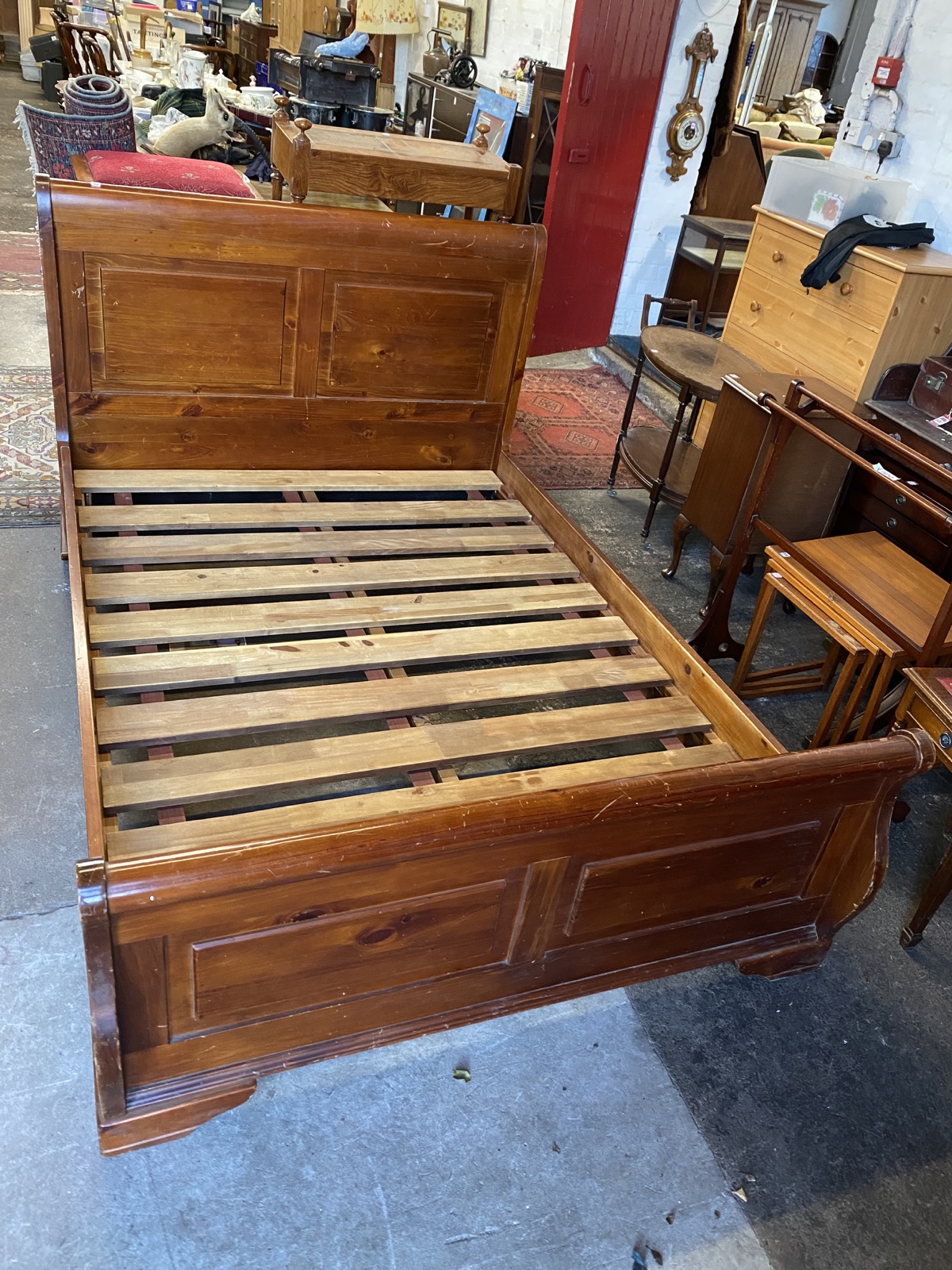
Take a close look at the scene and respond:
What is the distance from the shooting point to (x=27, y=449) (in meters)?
3.59

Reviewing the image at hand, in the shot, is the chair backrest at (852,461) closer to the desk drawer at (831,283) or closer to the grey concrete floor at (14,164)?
the desk drawer at (831,283)

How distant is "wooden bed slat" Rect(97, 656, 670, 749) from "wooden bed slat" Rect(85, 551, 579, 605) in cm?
38

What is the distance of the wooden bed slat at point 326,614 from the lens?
2158 millimetres

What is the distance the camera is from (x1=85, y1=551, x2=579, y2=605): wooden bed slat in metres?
2.29

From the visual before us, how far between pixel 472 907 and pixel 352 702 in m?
0.61

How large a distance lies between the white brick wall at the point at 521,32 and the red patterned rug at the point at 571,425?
187 cm

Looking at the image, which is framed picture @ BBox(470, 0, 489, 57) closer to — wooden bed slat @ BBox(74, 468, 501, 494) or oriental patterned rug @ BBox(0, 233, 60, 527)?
oriental patterned rug @ BBox(0, 233, 60, 527)

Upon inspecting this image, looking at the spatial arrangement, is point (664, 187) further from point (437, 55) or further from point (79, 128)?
point (79, 128)

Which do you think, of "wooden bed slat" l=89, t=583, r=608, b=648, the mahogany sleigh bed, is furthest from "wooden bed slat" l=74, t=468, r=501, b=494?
"wooden bed slat" l=89, t=583, r=608, b=648

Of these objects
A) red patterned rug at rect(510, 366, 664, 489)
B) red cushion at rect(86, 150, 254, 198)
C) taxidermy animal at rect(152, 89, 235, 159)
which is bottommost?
red patterned rug at rect(510, 366, 664, 489)

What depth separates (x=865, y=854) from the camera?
6.22ft

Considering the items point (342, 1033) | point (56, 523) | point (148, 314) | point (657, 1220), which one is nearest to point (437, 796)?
point (342, 1033)

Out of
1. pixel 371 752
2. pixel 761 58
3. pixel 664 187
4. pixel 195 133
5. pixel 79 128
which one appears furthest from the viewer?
pixel 761 58

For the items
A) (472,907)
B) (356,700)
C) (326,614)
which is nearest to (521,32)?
(326,614)
